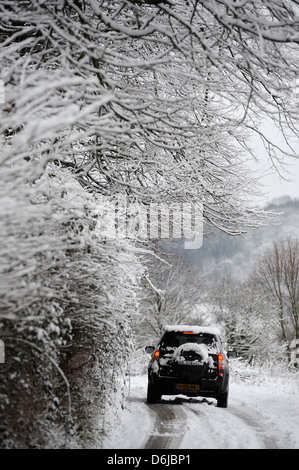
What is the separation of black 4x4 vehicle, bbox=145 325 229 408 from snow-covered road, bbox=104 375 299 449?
14.2 inches

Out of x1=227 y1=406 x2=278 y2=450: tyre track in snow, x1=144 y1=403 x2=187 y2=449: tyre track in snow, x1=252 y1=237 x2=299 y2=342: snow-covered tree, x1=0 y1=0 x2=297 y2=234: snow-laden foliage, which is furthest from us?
x1=252 y1=237 x2=299 y2=342: snow-covered tree

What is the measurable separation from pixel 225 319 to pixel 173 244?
1071 inches

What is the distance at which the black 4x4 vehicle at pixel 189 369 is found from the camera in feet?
31.2

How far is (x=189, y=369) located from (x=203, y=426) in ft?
6.85

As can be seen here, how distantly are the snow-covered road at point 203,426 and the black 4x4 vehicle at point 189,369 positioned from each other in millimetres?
361

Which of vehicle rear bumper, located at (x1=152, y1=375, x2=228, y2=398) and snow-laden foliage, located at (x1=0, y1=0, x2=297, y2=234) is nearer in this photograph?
snow-laden foliage, located at (x1=0, y1=0, x2=297, y2=234)

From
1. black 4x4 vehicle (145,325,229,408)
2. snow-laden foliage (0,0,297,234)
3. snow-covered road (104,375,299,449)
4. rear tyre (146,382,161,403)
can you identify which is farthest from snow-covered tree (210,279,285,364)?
snow-laden foliage (0,0,297,234)

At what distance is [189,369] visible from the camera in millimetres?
9523

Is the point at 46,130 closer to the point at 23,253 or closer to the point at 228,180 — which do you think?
the point at 23,253

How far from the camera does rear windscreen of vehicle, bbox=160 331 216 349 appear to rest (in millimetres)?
9961

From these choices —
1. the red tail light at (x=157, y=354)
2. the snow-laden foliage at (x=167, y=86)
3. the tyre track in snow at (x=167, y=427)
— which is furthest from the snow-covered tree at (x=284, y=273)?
the snow-laden foliage at (x=167, y=86)

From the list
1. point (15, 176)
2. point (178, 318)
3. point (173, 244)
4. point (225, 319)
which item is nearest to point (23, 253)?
point (15, 176)

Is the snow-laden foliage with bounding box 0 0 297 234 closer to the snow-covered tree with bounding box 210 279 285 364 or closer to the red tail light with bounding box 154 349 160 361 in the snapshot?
the red tail light with bounding box 154 349 160 361
